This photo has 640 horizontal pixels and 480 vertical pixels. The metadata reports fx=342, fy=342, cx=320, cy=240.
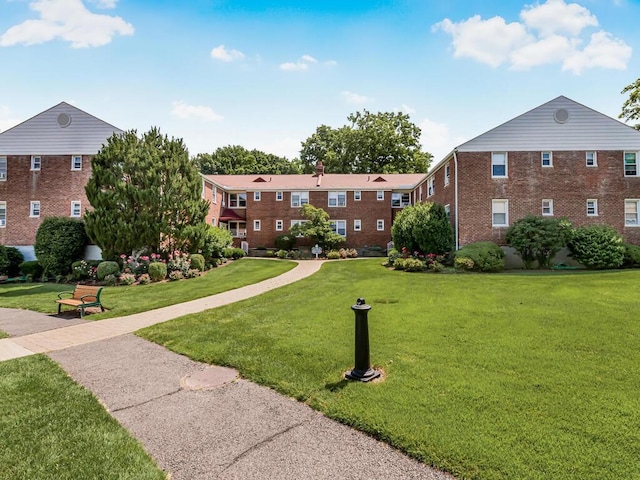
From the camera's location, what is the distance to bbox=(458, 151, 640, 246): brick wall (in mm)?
19922

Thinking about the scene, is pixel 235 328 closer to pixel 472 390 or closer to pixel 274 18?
pixel 472 390

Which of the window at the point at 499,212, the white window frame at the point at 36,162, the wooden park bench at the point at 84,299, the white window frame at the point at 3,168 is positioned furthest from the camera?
the white window frame at the point at 3,168

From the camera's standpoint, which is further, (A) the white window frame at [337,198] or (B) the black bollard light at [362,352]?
(A) the white window frame at [337,198]

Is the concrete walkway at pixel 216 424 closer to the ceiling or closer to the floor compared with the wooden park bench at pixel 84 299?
closer to the floor

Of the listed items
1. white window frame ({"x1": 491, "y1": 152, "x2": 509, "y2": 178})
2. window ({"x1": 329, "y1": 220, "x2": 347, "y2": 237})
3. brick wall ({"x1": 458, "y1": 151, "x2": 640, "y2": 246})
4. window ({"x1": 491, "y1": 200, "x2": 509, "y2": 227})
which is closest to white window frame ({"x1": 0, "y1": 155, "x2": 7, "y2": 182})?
window ({"x1": 329, "y1": 220, "x2": 347, "y2": 237})

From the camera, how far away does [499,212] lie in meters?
20.2

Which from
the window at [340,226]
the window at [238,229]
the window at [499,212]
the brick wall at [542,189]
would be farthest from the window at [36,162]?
the window at [499,212]

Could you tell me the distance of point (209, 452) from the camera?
3377 mm

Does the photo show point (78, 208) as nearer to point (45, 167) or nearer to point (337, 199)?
point (45, 167)

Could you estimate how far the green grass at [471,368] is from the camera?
124 inches

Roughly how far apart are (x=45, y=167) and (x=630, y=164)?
37488 mm

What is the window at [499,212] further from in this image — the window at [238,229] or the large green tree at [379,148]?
the large green tree at [379,148]

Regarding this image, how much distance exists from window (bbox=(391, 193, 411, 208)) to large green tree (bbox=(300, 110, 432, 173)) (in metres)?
14.4

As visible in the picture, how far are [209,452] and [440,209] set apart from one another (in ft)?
59.7
